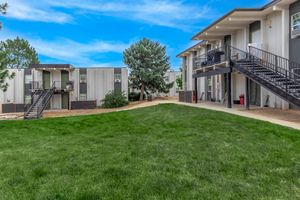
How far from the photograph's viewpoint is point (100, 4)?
24.9 metres

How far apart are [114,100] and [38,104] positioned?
28.9 feet

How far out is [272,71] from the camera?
15.9 meters

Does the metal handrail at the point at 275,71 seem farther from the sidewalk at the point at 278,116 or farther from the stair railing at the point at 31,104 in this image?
the stair railing at the point at 31,104

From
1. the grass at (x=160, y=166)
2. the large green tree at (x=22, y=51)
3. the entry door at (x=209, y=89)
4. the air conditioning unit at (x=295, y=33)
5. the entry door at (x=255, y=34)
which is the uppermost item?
the large green tree at (x=22, y=51)

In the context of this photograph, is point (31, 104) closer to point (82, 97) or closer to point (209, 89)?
point (82, 97)

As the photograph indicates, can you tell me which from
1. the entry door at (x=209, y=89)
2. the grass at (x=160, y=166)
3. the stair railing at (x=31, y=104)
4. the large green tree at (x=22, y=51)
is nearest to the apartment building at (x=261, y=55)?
the entry door at (x=209, y=89)

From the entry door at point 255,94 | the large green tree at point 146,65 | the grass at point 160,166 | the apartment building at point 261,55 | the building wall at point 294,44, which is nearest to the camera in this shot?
the grass at point 160,166

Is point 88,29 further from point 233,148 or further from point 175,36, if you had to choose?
point 233,148

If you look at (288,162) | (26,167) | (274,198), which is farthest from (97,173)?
(288,162)

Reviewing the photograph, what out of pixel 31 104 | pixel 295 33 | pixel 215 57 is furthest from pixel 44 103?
pixel 295 33

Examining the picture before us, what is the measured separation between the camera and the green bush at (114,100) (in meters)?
35.0

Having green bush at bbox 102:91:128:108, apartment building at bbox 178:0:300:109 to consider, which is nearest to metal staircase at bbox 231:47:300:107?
apartment building at bbox 178:0:300:109

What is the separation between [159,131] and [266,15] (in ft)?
39.2

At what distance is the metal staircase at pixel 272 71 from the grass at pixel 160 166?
4075 mm
